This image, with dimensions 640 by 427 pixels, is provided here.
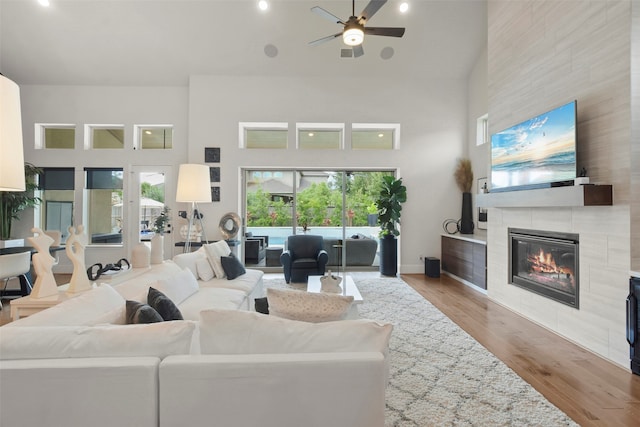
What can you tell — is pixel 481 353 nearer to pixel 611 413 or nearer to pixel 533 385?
pixel 533 385

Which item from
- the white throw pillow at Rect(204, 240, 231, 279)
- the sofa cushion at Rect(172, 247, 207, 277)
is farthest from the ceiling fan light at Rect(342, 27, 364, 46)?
the sofa cushion at Rect(172, 247, 207, 277)

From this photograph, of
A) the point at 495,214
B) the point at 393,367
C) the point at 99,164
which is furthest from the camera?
the point at 99,164

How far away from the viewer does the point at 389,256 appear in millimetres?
6430

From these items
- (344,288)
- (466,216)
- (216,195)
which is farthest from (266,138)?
(466,216)

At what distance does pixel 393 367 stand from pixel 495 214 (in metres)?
2.96

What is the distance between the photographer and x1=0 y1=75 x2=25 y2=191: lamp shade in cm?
115

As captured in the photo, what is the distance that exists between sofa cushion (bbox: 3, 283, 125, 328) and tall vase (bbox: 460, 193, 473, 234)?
585 cm

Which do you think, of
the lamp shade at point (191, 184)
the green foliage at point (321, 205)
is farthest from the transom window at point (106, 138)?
the lamp shade at point (191, 184)

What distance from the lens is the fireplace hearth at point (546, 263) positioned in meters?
3.33

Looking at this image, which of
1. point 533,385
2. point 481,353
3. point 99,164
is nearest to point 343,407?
point 533,385

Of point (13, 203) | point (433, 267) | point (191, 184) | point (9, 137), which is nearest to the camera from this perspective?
point (9, 137)

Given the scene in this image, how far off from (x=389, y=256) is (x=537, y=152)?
10.9ft

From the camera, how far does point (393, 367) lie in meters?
2.71

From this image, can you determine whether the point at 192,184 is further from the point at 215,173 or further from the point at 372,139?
the point at 372,139
